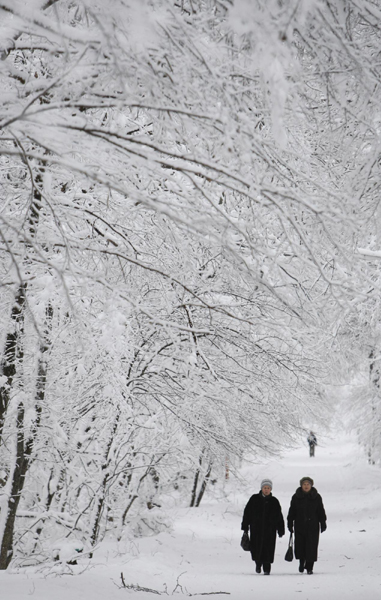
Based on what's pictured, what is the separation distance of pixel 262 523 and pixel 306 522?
2.23ft

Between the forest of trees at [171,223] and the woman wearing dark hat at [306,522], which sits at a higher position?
the forest of trees at [171,223]

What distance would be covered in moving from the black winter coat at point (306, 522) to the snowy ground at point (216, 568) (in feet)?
1.12

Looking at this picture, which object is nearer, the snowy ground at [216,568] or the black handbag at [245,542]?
the snowy ground at [216,568]

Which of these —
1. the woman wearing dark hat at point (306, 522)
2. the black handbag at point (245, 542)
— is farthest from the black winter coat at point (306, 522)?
the black handbag at point (245, 542)

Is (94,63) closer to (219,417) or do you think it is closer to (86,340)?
(86,340)

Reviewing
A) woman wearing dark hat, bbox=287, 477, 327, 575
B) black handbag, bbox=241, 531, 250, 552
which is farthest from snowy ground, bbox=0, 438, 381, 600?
black handbag, bbox=241, 531, 250, 552

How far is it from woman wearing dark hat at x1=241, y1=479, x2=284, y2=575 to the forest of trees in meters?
1.01

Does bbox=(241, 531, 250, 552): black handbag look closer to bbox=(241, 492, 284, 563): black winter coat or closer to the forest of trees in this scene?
bbox=(241, 492, 284, 563): black winter coat

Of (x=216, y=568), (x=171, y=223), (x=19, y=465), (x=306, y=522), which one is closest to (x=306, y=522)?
(x=306, y=522)

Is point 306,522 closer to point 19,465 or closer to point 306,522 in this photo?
point 306,522

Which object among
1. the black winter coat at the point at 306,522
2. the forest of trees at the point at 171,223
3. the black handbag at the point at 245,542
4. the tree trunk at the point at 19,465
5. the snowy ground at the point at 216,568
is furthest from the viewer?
the black winter coat at the point at 306,522

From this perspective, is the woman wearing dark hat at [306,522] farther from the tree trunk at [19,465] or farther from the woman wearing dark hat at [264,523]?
the tree trunk at [19,465]

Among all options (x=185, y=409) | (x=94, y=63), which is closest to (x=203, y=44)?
(x=94, y=63)

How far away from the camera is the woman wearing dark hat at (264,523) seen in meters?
8.04
